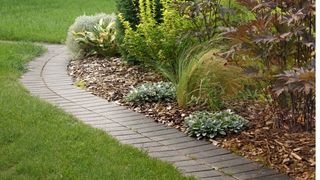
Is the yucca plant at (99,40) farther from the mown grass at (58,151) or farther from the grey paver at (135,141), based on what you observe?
the grey paver at (135,141)

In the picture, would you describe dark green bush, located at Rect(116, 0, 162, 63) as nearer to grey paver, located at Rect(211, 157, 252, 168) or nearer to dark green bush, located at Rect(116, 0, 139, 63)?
dark green bush, located at Rect(116, 0, 139, 63)

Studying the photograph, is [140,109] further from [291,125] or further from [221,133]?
[291,125]

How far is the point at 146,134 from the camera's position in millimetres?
5293

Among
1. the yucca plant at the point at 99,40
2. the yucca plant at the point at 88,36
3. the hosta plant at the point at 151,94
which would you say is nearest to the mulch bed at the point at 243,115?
the hosta plant at the point at 151,94

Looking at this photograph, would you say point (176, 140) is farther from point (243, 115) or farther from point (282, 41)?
point (282, 41)

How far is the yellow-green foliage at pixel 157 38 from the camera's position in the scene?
6.86 metres

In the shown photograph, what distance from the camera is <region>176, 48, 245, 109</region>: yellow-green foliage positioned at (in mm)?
5727

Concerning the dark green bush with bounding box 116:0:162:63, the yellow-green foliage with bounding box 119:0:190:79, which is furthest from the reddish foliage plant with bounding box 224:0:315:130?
the dark green bush with bounding box 116:0:162:63

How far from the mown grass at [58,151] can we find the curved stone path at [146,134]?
0.64 ft

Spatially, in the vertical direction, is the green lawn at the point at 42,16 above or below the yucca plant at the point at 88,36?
below

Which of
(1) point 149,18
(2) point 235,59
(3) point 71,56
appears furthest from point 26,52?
(2) point 235,59

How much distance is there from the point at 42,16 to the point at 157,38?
7856 millimetres

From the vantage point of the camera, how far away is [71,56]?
923cm
